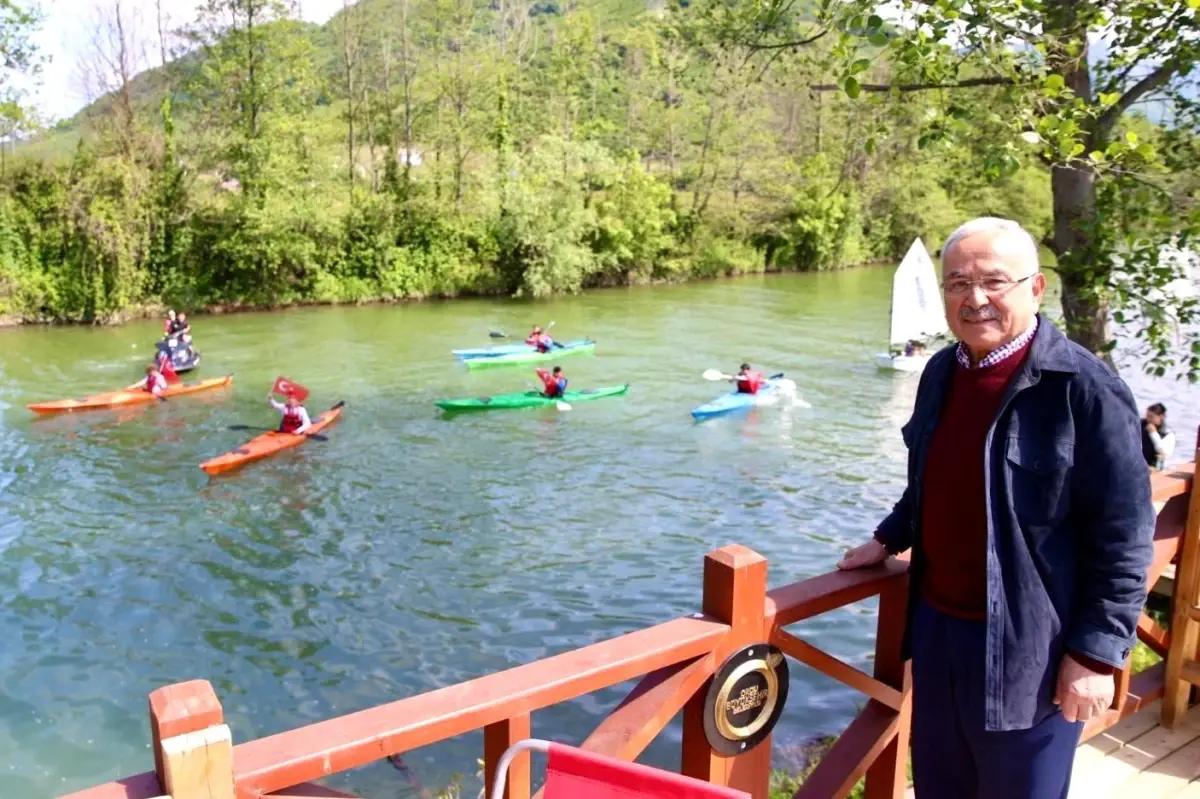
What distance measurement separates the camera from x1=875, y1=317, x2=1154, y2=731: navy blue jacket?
2303 mm

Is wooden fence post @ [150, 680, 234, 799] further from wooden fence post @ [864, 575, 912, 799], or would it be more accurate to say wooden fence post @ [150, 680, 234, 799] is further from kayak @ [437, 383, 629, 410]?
kayak @ [437, 383, 629, 410]

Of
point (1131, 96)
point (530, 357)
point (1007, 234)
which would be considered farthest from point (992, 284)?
point (530, 357)

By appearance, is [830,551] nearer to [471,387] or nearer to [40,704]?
[40,704]

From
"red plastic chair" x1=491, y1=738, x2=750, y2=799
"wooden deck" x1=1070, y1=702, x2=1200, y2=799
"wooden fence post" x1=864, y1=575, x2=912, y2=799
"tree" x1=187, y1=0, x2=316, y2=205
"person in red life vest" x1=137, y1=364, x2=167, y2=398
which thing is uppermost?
"tree" x1=187, y1=0, x2=316, y2=205

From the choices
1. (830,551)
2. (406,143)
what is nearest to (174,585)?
(830,551)

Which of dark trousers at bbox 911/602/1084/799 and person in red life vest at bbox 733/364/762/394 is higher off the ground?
dark trousers at bbox 911/602/1084/799

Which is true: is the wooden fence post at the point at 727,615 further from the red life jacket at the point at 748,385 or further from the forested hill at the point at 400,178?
the forested hill at the point at 400,178

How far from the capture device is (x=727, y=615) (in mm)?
2627

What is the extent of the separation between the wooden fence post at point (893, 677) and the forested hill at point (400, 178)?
24.7 meters

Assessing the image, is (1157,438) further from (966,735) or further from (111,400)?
(111,400)

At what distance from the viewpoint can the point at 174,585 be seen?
34.7ft

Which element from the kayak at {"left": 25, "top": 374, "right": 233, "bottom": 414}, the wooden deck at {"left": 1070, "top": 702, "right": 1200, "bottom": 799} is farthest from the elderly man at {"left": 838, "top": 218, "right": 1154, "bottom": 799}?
the kayak at {"left": 25, "top": 374, "right": 233, "bottom": 414}

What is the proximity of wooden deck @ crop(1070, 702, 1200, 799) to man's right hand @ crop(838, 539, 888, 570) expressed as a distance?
1.57 metres

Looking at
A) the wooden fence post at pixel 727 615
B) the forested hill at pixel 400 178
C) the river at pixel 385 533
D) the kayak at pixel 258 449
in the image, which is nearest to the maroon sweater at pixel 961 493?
the wooden fence post at pixel 727 615
